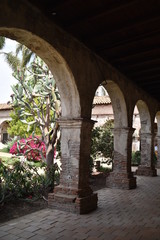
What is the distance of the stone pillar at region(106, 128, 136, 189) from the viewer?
7.66 metres

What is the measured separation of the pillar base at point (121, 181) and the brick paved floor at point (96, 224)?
1.63m

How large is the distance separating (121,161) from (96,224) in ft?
11.9

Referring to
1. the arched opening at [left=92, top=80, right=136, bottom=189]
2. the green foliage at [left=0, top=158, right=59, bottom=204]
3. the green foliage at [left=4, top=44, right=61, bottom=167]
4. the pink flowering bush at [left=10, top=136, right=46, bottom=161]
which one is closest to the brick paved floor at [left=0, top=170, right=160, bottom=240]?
the green foliage at [left=0, top=158, right=59, bottom=204]

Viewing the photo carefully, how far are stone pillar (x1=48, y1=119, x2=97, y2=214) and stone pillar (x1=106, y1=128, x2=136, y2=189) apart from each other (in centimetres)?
251

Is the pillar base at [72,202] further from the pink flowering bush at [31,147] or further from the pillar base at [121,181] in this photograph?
the pink flowering bush at [31,147]

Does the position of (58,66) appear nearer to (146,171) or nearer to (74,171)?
(74,171)

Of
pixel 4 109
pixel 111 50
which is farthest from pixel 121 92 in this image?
pixel 4 109

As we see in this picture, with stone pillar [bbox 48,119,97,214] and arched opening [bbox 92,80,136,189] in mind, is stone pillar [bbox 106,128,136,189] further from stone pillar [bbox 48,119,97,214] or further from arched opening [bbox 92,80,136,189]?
stone pillar [bbox 48,119,97,214]

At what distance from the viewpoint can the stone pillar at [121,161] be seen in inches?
302

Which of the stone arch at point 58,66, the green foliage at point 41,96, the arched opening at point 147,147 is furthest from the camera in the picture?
the arched opening at point 147,147

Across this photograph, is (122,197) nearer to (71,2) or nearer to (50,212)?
(50,212)

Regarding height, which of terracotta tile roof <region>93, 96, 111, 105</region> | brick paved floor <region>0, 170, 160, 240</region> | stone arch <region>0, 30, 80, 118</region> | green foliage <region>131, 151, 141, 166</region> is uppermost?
terracotta tile roof <region>93, 96, 111, 105</region>

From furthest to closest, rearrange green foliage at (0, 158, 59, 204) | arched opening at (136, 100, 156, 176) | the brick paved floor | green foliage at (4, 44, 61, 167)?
arched opening at (136, 100, 156, 176), green foliage at (4, 44, 61, 167), green foliage at (0, 158, 59, 204), the brick paved floor

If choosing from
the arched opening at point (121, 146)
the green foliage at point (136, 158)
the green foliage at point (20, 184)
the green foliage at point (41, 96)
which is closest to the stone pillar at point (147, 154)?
the arched opening at point (121, 146)
